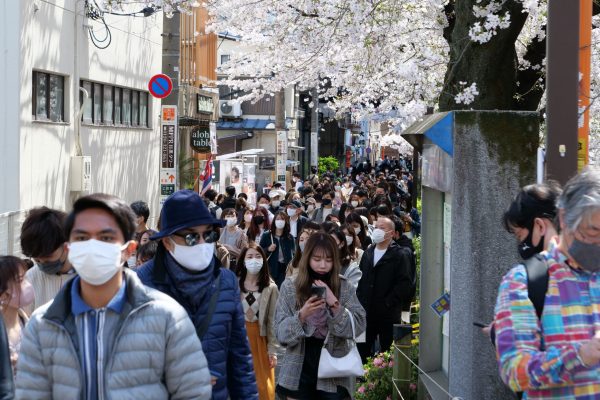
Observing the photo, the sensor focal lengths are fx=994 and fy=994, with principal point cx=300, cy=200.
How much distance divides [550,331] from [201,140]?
2050cm

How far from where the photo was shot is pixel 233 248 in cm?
1378

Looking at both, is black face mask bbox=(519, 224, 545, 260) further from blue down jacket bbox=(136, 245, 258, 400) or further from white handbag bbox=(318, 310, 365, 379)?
white handbag bbox=(318, 310, 365, 379)

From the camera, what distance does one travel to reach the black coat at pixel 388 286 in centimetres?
1089

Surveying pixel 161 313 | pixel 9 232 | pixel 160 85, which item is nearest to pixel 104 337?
pixel 161 313

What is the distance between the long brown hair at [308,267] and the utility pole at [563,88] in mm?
2018

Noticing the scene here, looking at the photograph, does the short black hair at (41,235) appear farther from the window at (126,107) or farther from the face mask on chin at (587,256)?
the window at (126,107)

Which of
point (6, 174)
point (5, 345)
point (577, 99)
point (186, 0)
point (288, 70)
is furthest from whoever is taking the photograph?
point (6, 174)

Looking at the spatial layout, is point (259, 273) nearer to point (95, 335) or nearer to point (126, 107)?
point (95, 335)

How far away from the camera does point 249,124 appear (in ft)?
162

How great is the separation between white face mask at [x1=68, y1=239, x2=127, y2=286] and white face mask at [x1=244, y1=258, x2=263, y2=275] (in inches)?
182

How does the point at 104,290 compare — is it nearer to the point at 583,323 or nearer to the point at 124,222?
the point at 124,222

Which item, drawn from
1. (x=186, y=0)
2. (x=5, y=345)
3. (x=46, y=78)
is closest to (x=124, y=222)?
(x=5, y=345)

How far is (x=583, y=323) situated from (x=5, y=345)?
227cm

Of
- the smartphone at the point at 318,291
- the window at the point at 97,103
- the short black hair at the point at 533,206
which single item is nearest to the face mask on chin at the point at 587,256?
the short black hair at the point at 533,206
